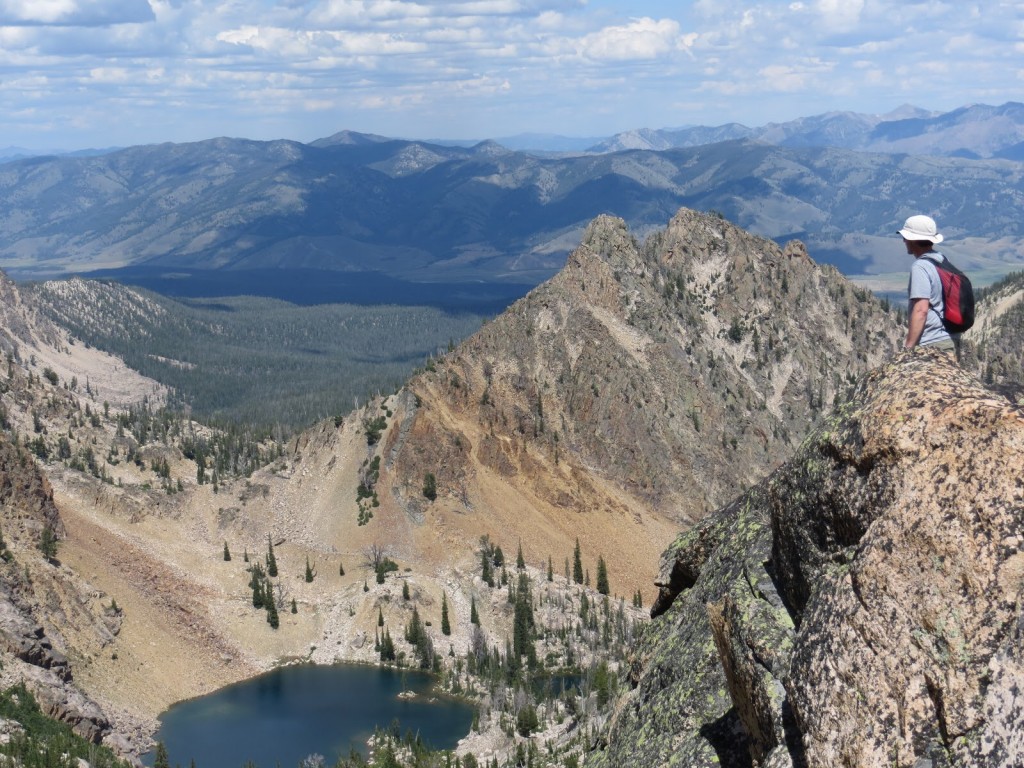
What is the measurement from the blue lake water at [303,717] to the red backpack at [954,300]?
92.6m

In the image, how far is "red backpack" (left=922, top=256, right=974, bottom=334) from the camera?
2130 centimetres

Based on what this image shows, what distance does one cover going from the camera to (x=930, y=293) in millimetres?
21234

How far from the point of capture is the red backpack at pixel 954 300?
69.9 feet

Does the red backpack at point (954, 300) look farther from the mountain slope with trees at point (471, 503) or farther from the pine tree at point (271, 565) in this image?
the pine tree at point (271, 565)

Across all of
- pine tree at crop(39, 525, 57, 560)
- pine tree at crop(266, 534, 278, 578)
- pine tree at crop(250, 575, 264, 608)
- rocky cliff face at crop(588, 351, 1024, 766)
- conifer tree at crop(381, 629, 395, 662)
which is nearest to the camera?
rocky cliff face at crop(588, 351, 1024, 766)

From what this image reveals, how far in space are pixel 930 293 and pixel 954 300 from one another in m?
0.53

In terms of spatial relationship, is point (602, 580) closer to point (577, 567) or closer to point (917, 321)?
point (577, 567)

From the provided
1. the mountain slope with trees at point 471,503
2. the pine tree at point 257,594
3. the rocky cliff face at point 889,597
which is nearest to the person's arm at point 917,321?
the rocky cliff face at point 889,597

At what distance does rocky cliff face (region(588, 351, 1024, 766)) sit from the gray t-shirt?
1565mm

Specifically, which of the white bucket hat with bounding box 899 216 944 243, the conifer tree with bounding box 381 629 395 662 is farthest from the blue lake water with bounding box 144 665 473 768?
the white bucket hat with bounding box 899 216 944 243

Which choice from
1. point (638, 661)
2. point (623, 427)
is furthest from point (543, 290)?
point (638, 661)

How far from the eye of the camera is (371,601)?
130m

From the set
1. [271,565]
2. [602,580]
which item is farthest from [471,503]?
[271,565]

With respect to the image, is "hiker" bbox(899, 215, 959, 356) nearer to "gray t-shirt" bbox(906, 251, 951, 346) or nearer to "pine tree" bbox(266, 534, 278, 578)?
"gray t-shirt" bbox(906, 251, 951, 346)
